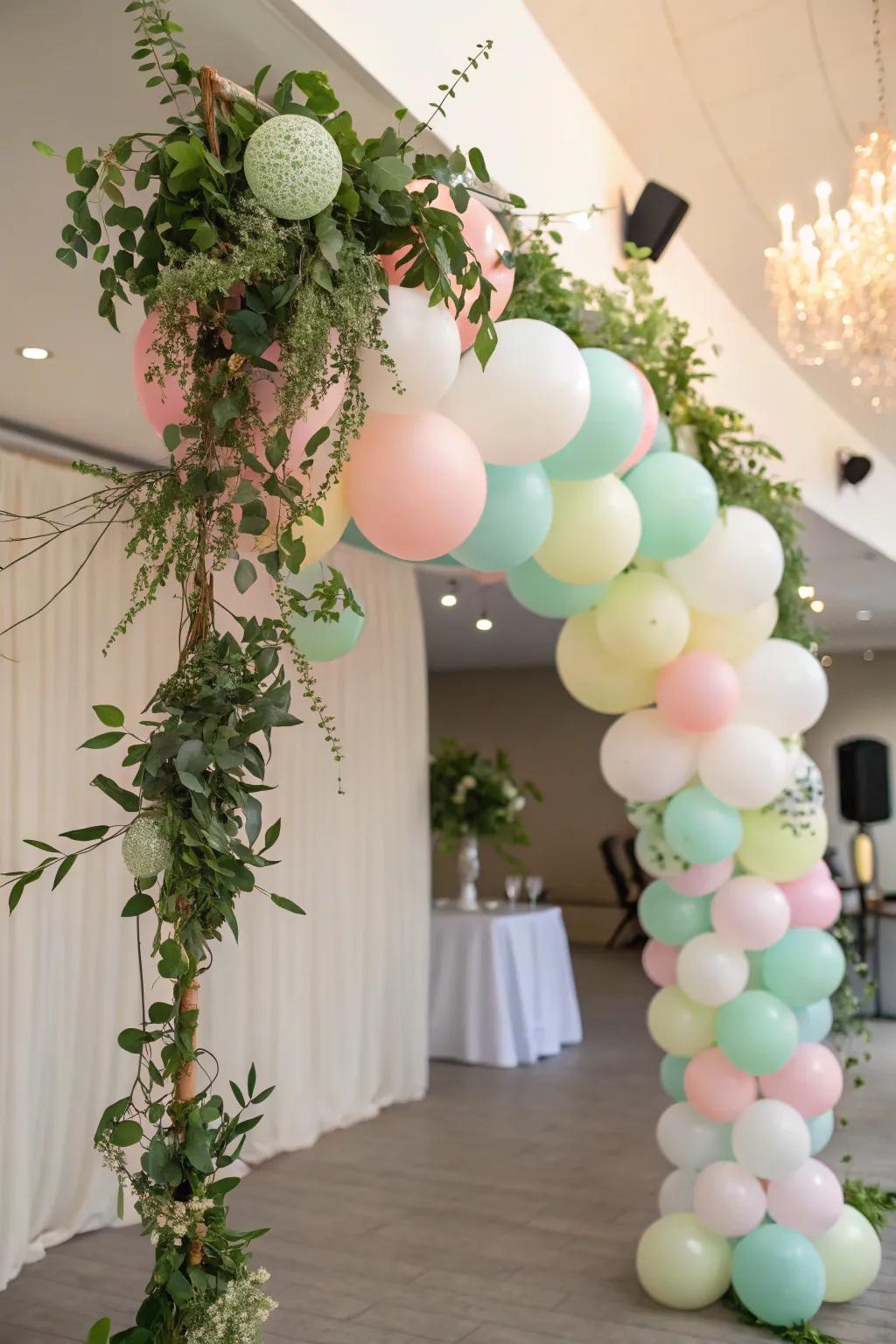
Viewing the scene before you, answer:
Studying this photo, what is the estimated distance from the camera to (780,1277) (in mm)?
3189

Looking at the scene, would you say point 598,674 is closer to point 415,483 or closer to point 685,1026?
point 685,1026

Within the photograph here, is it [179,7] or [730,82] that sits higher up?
[730,82]

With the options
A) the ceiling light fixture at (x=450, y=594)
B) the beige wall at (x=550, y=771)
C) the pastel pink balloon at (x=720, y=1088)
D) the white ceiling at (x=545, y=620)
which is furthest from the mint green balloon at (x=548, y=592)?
the beige wall at (x=550, y=771)

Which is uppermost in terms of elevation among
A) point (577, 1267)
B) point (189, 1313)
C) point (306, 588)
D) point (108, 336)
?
point (108, 336)

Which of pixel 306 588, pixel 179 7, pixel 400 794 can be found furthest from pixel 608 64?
pixel 400 794

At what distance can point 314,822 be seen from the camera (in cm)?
553

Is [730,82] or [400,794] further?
[400,794]

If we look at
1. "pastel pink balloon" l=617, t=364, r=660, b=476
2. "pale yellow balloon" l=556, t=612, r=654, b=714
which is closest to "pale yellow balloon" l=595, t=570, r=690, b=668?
"pale yellow balloon" l=556, t=612, r=654, b=714

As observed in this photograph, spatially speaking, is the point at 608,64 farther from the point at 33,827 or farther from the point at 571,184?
the point at 33,827

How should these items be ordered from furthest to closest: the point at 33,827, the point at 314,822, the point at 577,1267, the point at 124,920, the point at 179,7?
the point at 314,822
the point at 124,920
the point at 33,827
the point at 577,1267
the point at 179,7

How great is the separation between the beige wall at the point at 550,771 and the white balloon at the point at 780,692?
29.8 ft

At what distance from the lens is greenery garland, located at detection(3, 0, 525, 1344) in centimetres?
154

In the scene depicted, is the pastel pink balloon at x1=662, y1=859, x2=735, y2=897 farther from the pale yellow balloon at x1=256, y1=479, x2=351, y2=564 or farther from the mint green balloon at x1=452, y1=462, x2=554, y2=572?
the pale yellow balloon at x1=256, y1=479, x2=351, y2=564

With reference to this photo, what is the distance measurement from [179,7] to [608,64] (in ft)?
7.27
